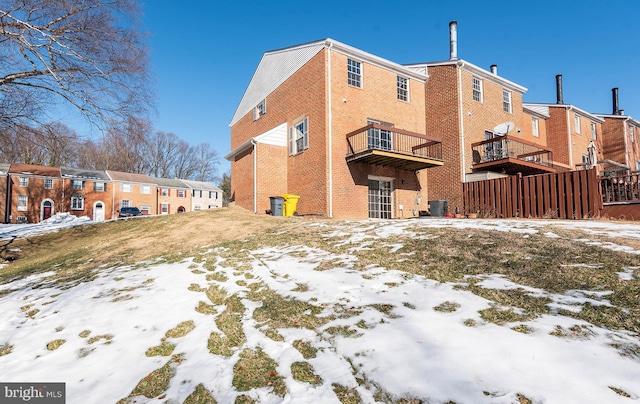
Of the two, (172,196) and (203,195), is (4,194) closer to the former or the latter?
(172,196)

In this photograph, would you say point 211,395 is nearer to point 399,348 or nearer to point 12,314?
point 399,348

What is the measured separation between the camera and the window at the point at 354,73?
14.4 metres

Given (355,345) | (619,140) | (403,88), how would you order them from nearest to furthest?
1. (355,345)
2. (403,88)
3. (619,140)

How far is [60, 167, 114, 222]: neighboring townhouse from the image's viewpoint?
35047 millimetres

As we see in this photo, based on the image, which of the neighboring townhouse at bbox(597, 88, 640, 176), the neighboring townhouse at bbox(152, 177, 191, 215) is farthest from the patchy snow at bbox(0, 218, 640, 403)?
the neighboring townhouse at bbox(152, 177, 191, 215)

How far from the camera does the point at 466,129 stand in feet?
53.7

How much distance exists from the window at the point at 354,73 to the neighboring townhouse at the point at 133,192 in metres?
35.7

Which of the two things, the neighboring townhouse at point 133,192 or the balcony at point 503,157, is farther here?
the neighboring townhouse at point 133,192

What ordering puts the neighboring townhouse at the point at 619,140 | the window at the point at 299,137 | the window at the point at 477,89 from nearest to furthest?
the window at the point at 299,137 → the window at the point at 477,89 → the neighboring townhouse at the point at 619,140

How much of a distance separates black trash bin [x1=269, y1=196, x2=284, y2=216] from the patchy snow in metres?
8.89

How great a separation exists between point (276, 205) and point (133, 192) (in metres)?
34.0

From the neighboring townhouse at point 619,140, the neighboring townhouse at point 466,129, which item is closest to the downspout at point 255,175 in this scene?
the neighboring townhouse at point 466,129

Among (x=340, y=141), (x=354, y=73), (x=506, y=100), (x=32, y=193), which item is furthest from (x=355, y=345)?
(x=32, y=193)

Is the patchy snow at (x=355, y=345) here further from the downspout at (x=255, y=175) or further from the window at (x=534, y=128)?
the window at (x=534, y=128)
